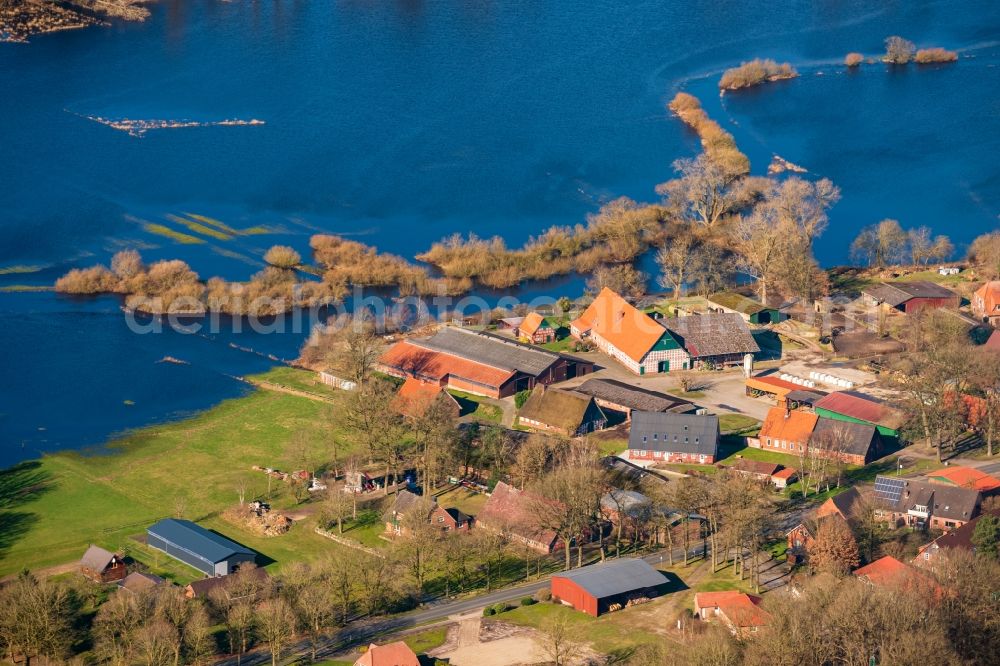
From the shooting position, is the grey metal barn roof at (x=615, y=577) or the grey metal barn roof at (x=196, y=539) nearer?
the grey metal barn roof at (x=615, y=577)

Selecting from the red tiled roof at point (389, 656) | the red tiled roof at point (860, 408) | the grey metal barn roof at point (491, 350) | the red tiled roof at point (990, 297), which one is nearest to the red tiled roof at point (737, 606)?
the red tiled roof at point (389, 656)

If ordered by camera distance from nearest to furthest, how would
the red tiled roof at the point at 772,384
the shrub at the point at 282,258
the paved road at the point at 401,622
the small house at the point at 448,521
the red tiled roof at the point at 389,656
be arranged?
the red tiled roof at the point at 389,656, the paved road at the point at 401,622, the small house at the point at 448,521, the red tiled roof at the point at 772,384, the shrub at the point at 282,258

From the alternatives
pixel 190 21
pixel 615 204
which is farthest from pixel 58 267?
pixel 190 21

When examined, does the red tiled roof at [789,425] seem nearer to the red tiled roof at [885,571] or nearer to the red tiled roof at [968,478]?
the red tiled roof at [968,478]

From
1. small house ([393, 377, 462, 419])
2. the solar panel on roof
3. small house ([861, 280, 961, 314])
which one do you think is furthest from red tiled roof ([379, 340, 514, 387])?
small house ([861, 280, 961, 314])

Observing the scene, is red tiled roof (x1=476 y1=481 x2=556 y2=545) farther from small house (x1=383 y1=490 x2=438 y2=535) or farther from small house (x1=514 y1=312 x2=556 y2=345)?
small house (x1=514 y1=312 x2=556 y2=345)
